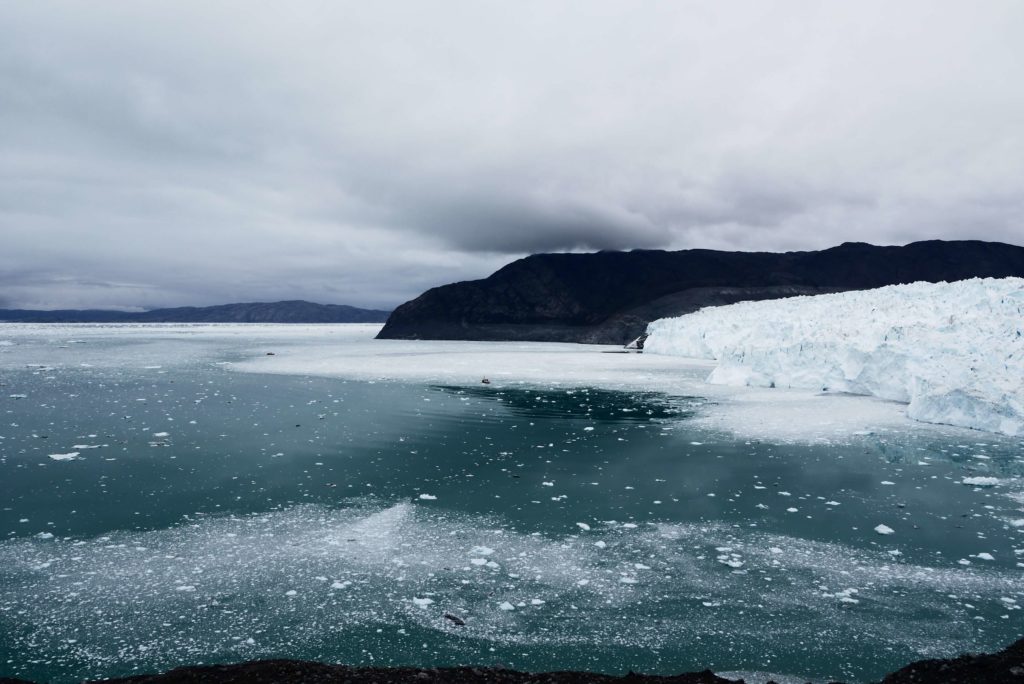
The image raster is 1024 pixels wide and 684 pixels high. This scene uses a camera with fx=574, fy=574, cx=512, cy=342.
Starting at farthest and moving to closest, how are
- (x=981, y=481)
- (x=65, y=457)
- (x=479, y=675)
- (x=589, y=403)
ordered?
(x=589, y=403) < (x=65, y=457) < (x=981, y=481) < (x=479, y=675)

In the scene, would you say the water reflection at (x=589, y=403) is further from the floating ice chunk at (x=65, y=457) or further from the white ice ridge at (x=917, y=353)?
the floating ice chunk at (x=65, y=457)

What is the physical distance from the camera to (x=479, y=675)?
4891 millimetres

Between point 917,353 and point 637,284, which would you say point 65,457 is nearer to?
point 917,353

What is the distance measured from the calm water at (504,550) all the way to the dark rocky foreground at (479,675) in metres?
0.40

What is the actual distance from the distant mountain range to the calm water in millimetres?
83261

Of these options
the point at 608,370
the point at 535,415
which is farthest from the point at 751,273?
the point at 535,415

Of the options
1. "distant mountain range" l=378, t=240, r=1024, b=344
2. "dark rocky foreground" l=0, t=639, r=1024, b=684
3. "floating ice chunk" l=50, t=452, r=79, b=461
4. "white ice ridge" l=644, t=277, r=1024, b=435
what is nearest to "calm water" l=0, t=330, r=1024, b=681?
"floating ice chunk" l=50, t=452, r=79, b=461

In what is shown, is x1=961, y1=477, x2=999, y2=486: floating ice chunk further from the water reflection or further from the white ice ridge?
the water reflection

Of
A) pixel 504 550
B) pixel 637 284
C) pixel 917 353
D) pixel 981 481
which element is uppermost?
pixel 637 284

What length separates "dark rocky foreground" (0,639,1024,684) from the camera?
4.61m

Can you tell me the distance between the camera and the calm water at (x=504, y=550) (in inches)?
223

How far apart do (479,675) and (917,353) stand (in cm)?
2359

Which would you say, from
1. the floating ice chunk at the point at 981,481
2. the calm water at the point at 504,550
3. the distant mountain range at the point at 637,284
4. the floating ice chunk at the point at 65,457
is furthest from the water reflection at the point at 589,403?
the distant mountain range at the point at 637,284

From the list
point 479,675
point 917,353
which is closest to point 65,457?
point 479,675
